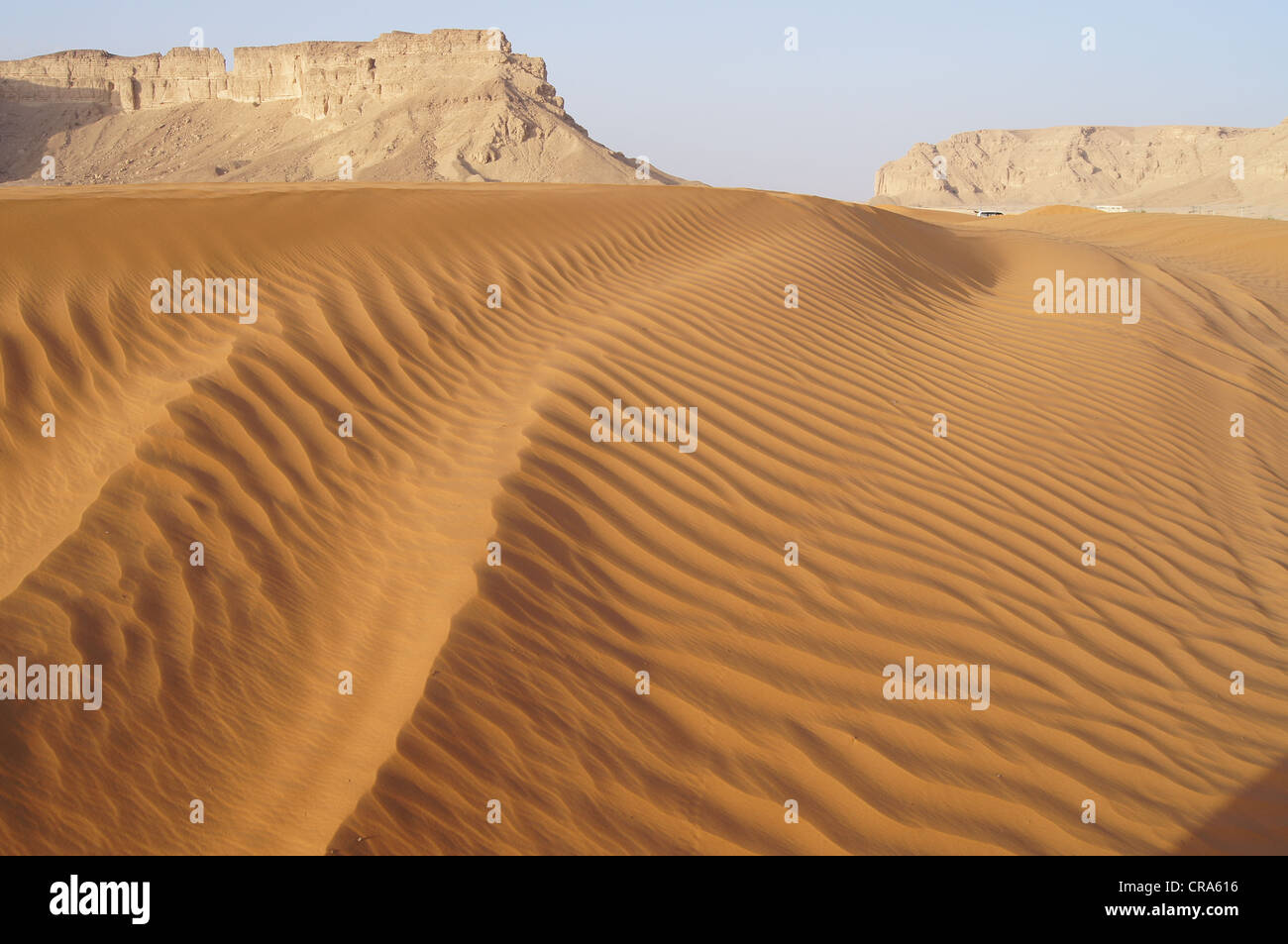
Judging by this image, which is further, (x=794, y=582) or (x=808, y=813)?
(x=794, y=582)

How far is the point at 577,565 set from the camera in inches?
132

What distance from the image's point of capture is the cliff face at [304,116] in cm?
5022

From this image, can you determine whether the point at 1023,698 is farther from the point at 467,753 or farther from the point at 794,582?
the point at 467,753

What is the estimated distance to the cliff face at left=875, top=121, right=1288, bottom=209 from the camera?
72.6 meters

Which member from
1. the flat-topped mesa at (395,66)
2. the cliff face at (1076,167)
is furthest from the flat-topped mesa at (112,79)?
the cliff face at (1076,167)

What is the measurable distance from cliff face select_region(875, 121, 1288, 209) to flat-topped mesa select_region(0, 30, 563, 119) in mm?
47255

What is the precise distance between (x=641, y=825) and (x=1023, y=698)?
58.6 inches

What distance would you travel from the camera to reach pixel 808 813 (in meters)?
2.52

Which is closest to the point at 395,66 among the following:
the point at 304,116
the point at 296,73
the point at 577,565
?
the point at 304,116

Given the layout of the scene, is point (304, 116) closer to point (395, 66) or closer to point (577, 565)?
point (395, 66)

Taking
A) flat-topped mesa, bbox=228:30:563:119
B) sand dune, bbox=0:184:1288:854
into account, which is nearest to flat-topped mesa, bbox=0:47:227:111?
flat-topped mesa, bbox=228:30:563:119

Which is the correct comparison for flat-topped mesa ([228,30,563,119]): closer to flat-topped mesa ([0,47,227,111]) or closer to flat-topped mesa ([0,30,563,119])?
flat-topped mesa ([0,30,563,119])

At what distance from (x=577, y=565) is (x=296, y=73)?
68.6 metres
